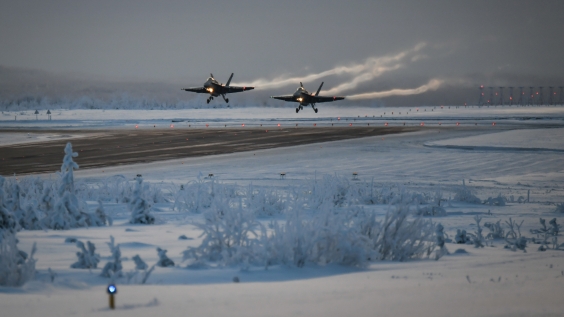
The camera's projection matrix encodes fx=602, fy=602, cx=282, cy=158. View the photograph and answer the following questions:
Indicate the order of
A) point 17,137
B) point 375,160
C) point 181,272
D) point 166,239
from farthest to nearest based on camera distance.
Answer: point 17,137, point 375,160, point 166,239, point 181,272

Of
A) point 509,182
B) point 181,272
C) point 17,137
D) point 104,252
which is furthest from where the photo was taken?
point 17,137

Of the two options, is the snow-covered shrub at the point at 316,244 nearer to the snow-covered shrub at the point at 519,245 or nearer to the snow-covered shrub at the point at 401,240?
the snow-covered shrub at the point at 401,240

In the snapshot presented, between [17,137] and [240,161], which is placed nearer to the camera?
[240,161]

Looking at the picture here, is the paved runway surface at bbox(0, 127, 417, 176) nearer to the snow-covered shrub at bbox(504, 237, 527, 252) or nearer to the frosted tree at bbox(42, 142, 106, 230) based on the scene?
the frosted tree at bbox(42, 142, 106, 230)

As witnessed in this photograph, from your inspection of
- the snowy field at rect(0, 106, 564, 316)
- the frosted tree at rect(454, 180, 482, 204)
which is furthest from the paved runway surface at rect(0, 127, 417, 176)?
the frosted tree at rect(454, 180, 482, 204)

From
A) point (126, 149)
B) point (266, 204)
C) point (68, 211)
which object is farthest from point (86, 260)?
point (126, 149)

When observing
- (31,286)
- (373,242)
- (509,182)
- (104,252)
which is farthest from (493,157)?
(31,286)

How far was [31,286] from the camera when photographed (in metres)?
6.50

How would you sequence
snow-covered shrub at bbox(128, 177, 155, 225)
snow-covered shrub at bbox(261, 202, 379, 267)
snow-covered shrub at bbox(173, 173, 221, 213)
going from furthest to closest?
snow-covered shrub at bbox(173, 173, 221, 213)
snow-covered shrub at bbox(128, 177, 155, 225)
snow-covered shrub at bbox(261, 202, 379, 267)

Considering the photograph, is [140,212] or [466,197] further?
[466,197]

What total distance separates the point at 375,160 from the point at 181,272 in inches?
1080

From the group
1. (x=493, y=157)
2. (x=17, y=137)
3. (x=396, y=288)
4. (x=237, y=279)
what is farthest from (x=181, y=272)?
(x=17, y=137)

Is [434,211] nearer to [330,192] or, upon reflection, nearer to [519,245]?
[330,192]

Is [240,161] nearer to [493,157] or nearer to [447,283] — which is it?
[493,157]
